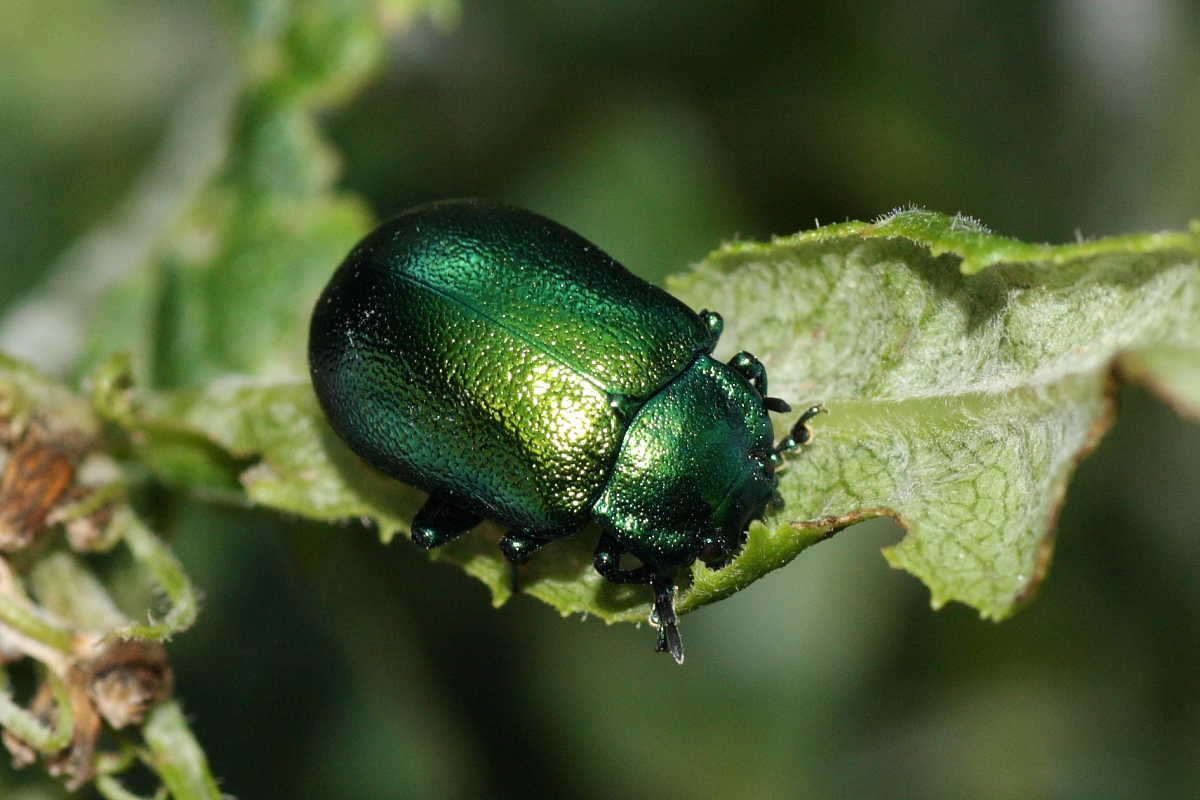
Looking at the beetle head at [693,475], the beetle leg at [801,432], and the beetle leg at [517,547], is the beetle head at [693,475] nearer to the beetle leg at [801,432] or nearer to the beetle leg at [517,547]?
the beetle leg at [801,432]

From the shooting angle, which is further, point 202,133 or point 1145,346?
point 202,133

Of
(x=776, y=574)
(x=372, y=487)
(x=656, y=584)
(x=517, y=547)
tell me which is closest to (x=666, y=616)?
(x=656, y=584)

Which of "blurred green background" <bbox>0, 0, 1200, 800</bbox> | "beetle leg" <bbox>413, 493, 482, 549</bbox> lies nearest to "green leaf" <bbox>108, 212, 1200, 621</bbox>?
"beetle leg" <bbox>413, 493, 482, 549</bbox>

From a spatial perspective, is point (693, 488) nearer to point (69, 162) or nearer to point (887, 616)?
point (887, 616)

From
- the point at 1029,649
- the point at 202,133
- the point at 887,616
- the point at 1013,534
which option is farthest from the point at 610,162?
the point at 1013,534

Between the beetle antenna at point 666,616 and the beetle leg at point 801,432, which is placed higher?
the beetle leg at point 801,432

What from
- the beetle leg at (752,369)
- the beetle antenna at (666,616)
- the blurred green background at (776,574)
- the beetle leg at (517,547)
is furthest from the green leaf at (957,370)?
the blurred green background at (776,574)

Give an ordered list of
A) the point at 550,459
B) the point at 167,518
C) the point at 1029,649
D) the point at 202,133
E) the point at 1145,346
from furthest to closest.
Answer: the point at 1029,649 → the point at 202,133 → the point at 167,518 → the point at 550,459 → the point at 1145,346
